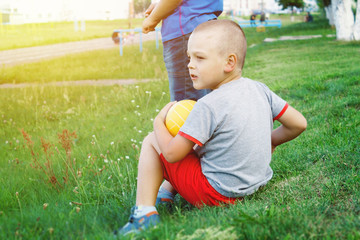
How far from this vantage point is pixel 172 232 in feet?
6.73

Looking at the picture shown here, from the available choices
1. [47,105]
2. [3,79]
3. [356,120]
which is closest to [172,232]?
[356,120]

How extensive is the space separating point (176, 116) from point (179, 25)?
3.36 ft

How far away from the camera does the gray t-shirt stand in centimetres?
234

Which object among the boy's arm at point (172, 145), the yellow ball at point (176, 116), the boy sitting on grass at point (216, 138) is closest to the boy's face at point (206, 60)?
the boy sitting on grass at point (216, 138)

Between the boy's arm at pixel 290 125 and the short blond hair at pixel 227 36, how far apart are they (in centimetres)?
53

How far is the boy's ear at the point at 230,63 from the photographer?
2402 mm

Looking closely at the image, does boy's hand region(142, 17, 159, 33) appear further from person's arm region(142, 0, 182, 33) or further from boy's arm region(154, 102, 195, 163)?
boy's arm region(154, 102, 195, 163)

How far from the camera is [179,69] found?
341 centimetres

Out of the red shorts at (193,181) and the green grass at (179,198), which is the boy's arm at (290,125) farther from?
the red shorts at (193,181)

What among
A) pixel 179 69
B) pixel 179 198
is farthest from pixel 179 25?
pixel 179 198

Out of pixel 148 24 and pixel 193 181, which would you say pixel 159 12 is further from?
pixel 193 181

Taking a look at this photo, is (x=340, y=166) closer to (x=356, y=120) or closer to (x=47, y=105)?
(x=356, y=120)

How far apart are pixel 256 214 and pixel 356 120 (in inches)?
93.9

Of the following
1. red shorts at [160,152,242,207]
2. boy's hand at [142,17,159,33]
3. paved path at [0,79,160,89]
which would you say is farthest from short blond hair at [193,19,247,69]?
paved path at [0,79,160,89]
